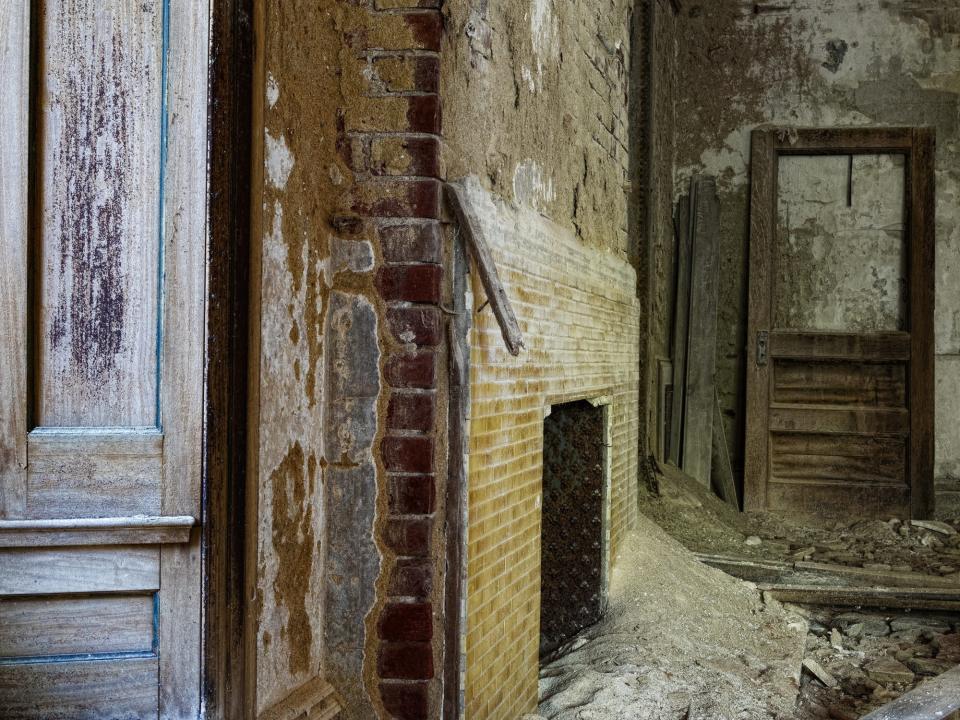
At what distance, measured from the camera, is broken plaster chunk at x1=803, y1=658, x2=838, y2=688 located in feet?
13.2

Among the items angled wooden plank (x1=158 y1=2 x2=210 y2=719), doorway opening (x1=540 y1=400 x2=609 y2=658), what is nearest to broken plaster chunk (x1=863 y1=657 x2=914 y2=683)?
doorway opening (x1=540 y1=400 x2=609 y2=658)

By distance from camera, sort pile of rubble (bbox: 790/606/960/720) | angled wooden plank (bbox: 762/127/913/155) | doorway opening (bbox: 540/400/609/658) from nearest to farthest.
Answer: pile of rubble (bbox: 790/606/960/720) < doorway opening (bbox: 540/400/609/658) < angled wooden plank (bbox: 762/127/913/155)

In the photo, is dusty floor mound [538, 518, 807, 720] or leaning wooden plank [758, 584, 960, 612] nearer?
dusty floor mound [538, 518, 807, 720]

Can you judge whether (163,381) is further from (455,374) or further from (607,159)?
(607,159)

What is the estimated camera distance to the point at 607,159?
4.40 m

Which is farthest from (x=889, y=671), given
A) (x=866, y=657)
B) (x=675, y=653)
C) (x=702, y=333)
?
(x=702, y=333)

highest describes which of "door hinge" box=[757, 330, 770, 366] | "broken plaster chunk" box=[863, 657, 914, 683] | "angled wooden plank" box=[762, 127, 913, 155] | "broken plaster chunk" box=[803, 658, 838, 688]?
"angled wooden plank" box=[762, 127, 913, 155]

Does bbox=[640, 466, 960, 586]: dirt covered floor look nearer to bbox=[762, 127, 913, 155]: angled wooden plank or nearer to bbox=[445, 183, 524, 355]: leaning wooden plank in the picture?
bbox=[762, 127, 913, 155]: angled wooden plank

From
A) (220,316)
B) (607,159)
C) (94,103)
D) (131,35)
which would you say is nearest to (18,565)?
(220,316)

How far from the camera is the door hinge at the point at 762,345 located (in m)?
7.62

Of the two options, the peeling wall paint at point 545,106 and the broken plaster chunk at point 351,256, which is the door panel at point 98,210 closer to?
the broken plaster chunk at point 351,256

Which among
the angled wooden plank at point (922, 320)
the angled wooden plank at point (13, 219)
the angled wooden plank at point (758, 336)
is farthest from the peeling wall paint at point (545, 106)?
the angled wooden plank at point (922, 320)

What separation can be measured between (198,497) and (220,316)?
1.26 ft

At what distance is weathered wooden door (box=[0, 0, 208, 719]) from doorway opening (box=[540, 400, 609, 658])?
236 cm
